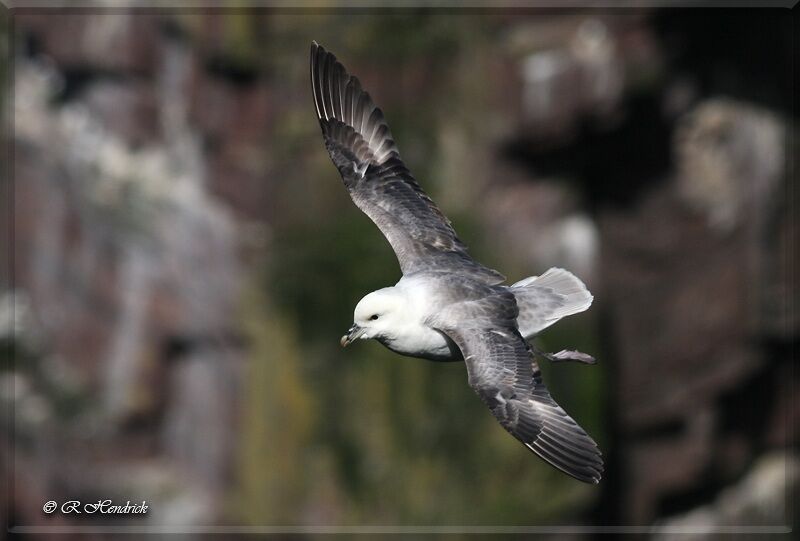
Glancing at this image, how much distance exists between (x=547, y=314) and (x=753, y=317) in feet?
25.6

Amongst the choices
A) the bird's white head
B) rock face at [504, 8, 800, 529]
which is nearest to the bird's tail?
the bird's white head

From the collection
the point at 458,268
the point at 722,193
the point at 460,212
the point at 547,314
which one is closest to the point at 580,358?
the point at 547,314

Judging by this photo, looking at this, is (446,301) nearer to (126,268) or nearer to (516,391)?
(516,391)

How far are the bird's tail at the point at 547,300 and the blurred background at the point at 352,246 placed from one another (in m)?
6.26

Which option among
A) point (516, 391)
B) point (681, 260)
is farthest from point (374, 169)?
point (681, 260)

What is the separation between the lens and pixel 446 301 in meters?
5.91

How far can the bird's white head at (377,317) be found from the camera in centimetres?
570

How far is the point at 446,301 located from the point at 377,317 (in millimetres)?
376

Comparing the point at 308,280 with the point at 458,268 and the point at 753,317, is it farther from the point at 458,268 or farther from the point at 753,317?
the point at 458,268

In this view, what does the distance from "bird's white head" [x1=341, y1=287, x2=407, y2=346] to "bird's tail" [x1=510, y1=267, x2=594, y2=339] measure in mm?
731

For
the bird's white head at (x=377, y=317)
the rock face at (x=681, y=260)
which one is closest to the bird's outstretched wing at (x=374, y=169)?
the bird's white head at (x=377, y=317)

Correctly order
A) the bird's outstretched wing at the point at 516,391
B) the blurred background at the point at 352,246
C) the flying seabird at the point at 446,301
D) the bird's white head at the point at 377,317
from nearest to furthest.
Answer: the bird's outstretched wing at the point at 516,391 < the flying seabird at the point at 446,301 < the bird's white head at the point at 377,317 < the blurred background at the point at 352,246

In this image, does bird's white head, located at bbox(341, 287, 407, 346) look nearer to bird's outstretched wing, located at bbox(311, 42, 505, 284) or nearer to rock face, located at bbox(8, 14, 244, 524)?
bird's outstretched wing, located at bbox(311, 42, 505, 284)

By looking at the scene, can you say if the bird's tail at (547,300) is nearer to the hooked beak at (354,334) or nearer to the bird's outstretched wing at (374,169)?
the bird's outstretched wing at (374,169)
